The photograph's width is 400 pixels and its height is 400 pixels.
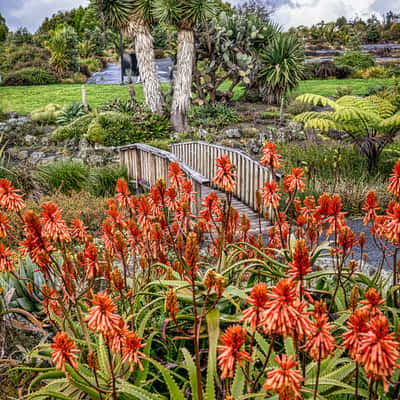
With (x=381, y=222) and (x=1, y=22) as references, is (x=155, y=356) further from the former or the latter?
(x=1, y=22)

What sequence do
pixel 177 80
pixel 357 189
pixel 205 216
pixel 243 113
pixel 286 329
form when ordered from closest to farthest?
pixel 286 329 < pixel 205 216 < pixel 357 189 < pixel 177 80 < pixel 243 113

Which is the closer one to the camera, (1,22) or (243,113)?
(243,113)

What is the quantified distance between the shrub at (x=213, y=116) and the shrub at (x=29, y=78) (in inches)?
614

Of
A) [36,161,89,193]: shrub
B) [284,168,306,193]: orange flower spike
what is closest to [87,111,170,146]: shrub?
[36,161,89,193]: shrub

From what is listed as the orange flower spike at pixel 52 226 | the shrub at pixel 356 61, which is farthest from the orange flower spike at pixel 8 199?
the shrub at pixel 356 61

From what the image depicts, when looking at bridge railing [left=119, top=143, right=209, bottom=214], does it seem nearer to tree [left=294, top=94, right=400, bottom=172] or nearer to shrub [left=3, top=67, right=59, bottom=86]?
tree [left=294, top=94, right=400, bottom=172]

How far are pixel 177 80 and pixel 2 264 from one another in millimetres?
14198

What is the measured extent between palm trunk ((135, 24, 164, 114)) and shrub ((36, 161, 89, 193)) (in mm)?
6773

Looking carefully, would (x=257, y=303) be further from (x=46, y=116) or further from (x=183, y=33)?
(x=46, y=116)

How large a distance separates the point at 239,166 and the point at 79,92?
18713mm

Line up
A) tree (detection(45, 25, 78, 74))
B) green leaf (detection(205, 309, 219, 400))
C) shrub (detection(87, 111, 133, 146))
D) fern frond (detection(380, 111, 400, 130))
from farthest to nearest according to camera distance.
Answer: tree (detection(45, 25, 78, 74)), shrub (detection(87, 111, 133, 146)), fern frond (detection(380, 111, 400, 130)), green leaf (detection(205, 309, 219, 400))

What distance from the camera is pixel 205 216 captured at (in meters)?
2.74

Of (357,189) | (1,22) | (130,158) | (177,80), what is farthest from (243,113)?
(1,22)

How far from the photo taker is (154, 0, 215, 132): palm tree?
14.0m
